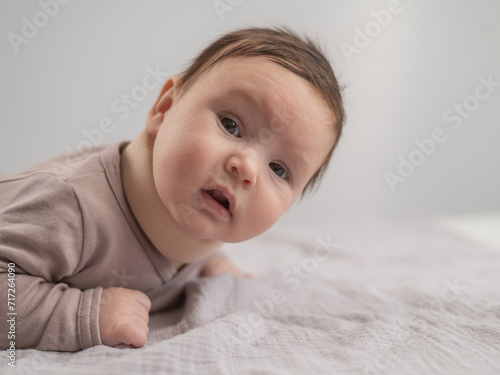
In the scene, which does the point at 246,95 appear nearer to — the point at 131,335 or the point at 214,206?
the point at 214,206

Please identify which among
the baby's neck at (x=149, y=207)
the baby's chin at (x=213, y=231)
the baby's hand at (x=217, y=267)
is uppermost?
the baby's chin at (x=213, y=231)

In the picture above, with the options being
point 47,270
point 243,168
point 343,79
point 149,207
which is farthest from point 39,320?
point 343,79

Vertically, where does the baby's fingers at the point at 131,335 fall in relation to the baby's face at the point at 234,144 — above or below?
below

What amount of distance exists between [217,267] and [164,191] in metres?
0.45

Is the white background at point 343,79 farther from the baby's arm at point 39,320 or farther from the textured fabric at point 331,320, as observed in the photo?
the baby's arm at point 39,320

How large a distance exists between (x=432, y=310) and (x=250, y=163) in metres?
0.49

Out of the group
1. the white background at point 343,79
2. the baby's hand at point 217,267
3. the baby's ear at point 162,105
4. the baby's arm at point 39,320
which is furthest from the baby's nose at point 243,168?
the white background at point 343,79

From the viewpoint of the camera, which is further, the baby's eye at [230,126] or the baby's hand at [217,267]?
the baby's hand at [217,267]

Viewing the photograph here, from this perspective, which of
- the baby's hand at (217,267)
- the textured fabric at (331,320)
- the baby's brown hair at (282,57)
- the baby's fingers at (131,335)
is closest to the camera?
the textured fabric at (331,320)

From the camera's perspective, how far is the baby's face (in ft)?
2.59

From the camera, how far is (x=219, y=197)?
0.83m

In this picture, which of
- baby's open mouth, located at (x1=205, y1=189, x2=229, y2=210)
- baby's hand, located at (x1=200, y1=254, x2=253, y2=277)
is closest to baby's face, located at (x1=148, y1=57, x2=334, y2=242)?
baby's open mouth, located at (x1=205, y1=189, x2=229, y2=210)

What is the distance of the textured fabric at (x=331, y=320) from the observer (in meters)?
0.64

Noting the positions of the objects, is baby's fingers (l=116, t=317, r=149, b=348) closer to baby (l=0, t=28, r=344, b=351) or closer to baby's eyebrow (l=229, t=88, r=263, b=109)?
baby (l=0, t=28, r=344, b=351)
